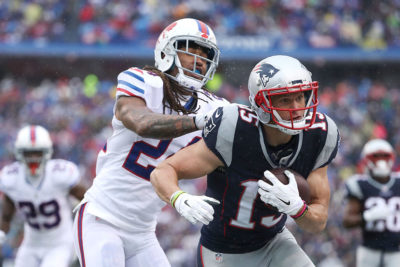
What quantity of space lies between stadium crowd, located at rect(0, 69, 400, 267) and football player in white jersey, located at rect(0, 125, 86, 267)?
362cm

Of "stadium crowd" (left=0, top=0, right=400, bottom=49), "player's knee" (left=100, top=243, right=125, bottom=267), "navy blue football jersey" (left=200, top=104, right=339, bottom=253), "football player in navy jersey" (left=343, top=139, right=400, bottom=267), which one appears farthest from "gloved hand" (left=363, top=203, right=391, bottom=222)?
"stadium crowd" (left=0, top=0, right=400, bottom=49)

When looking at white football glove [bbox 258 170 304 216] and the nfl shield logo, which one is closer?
white football glove [bbox 258 170 304 216]

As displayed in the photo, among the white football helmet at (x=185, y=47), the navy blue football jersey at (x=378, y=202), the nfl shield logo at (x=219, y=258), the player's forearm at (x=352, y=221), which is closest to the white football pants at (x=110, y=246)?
the nfl shield logo at (x=219, y=258)

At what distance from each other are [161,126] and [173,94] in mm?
339

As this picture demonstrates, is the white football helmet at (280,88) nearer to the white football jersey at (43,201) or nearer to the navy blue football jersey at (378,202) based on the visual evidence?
the white football jersey at (43,201)

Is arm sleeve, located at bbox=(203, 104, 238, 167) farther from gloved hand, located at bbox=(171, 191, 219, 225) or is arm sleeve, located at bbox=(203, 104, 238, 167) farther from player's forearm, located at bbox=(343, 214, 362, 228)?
player's forearm, located at bbox=(343, 214, 362, 228)

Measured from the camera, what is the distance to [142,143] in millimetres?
3361

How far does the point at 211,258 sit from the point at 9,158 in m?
9.61

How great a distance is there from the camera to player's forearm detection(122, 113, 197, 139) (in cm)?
312

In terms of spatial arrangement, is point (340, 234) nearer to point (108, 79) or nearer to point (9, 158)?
point (9, 158)

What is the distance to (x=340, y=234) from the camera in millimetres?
9297

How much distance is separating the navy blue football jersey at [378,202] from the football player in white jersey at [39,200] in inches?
106

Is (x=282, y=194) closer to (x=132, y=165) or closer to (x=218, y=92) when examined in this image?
(x=132, y=165)

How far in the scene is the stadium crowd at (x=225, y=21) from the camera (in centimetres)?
1563
